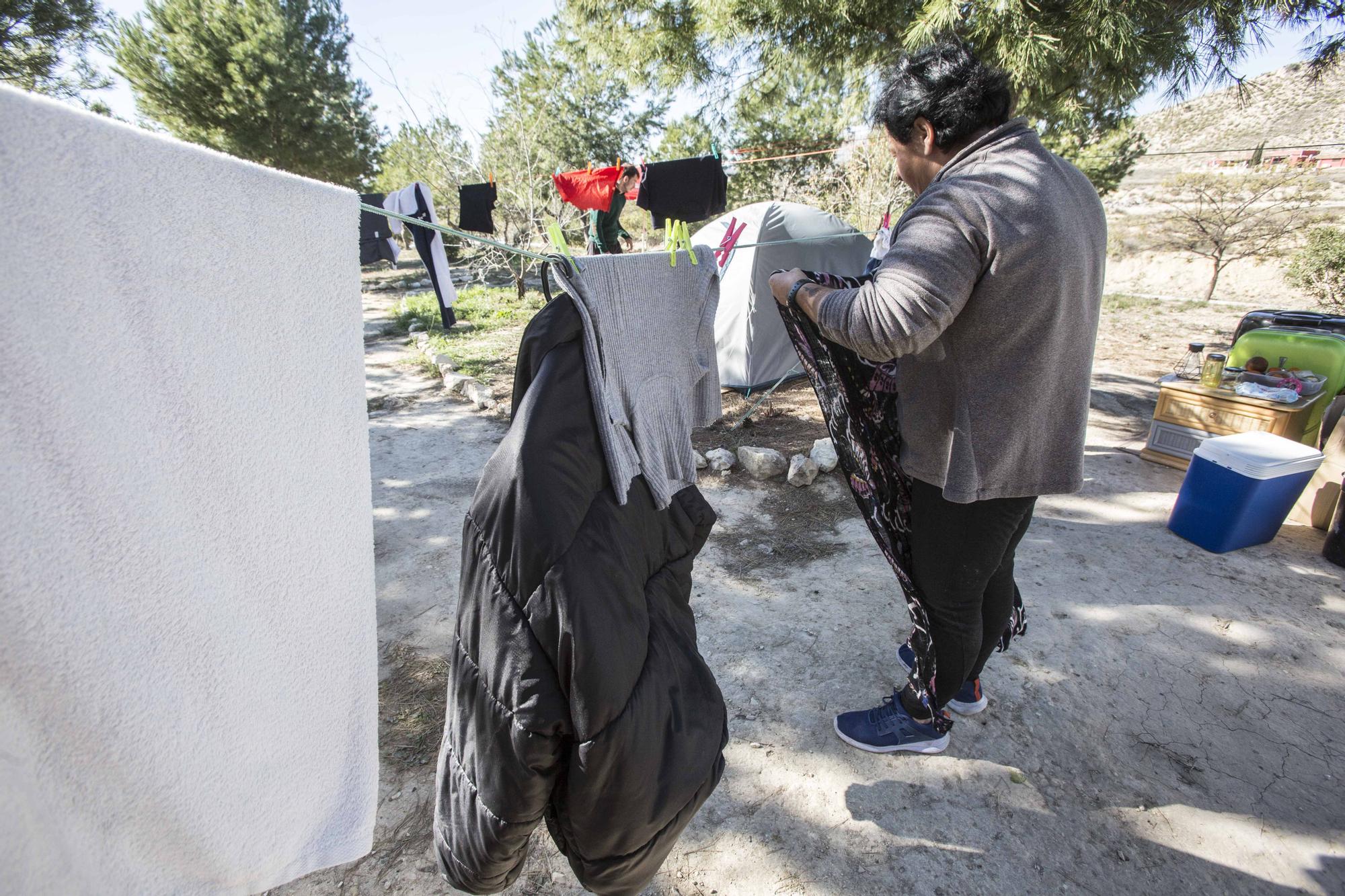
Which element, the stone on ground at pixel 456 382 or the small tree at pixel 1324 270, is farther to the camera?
the small tree at pixel 1324 270

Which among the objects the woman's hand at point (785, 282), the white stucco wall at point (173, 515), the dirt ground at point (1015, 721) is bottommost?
the dirt ground at point (1015, 721)

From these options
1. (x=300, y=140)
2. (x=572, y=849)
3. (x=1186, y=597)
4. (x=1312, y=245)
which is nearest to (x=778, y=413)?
(x=1186, y=597)

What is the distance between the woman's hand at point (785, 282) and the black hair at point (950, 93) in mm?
396

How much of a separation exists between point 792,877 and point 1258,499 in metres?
3.00

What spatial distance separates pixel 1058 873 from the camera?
5.31ft

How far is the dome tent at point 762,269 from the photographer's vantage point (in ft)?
17.5

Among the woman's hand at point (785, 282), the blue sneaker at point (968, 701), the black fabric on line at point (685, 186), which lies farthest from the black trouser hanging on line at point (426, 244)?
the blue sneaker at point (968, 701)

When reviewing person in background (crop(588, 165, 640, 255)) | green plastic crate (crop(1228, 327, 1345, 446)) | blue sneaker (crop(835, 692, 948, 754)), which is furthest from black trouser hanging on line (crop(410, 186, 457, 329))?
green plastic crate (crop(1228, 327, 1345, 446))

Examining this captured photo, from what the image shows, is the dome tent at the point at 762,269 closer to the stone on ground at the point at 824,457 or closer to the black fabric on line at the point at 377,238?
the stone on ground at the point at 824,457

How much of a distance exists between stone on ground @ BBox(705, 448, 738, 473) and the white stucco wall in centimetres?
337

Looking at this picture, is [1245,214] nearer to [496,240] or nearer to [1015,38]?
[1015,38]

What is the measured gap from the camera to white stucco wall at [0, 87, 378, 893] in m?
0.54

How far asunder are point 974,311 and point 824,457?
2773 millimetres

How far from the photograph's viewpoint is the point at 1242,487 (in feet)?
9.72
